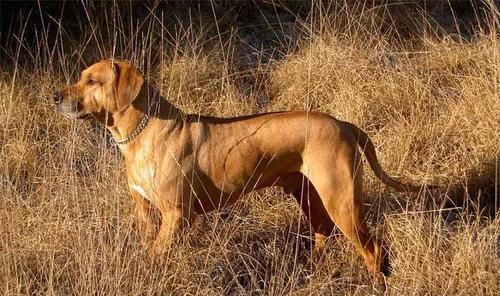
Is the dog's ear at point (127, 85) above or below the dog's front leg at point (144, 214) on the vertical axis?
above

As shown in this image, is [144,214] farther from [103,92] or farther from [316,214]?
[316,214]

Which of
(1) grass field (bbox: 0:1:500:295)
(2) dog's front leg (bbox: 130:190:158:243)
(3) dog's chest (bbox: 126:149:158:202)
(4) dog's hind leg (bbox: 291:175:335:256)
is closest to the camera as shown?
(1) grass field (bbox: 0:1:500:295)

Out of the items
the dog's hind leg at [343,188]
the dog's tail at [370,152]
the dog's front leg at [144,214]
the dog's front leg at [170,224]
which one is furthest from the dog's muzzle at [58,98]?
the dog's tail at [370,152]

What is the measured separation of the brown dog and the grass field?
16cm

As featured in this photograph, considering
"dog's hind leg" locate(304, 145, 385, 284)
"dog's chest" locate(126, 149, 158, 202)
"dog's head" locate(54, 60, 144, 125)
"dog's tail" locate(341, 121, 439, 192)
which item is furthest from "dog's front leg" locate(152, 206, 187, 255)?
"dog's tail" locate(341, 121, 439, 192)

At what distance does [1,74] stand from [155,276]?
3.65 meters

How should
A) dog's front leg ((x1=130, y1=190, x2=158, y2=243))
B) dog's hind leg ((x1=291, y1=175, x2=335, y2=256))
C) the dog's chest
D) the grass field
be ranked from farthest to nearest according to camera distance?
dog's hind leg ((x1=291, y1=175, x2=335, y2=256)) < dog's front leg ((x1=130, y1=190, x2=158, y2=243)) < the dog's chest < the grass field

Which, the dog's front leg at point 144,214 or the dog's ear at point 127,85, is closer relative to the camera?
the dog's ear at point 127,85

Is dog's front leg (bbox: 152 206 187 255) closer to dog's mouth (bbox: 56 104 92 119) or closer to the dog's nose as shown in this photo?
dog's mouth (bbox: 56 104 92 119)

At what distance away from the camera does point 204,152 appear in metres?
4.02

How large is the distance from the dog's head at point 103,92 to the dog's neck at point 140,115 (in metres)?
0.04

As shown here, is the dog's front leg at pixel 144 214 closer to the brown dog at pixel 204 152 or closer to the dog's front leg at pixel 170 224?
the brown dog at pixel 204 152

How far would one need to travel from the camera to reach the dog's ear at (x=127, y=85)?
3871 mm

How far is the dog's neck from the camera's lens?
3.93 meters
